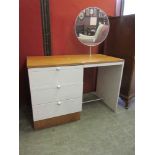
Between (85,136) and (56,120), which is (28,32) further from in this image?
(85,136)

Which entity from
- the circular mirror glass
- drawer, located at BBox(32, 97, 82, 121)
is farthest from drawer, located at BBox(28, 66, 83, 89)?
the circular mirror glass

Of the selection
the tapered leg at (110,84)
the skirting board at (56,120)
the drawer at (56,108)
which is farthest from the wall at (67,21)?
the skirting board at (56,120)

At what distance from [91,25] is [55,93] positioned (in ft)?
3.38

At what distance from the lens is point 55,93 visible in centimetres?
155

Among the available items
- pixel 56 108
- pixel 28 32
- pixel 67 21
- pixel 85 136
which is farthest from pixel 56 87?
pixel 67 21

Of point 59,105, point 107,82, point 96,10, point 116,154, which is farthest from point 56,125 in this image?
point 96,10

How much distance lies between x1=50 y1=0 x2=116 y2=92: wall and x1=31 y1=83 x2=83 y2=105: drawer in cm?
63

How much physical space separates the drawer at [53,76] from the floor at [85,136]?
0.51 m

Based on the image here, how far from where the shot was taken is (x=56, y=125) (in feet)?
5.57

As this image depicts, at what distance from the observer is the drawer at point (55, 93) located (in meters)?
1.49

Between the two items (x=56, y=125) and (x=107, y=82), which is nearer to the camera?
(x=56, y=125)

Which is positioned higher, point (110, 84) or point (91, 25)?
point (91, 25)
